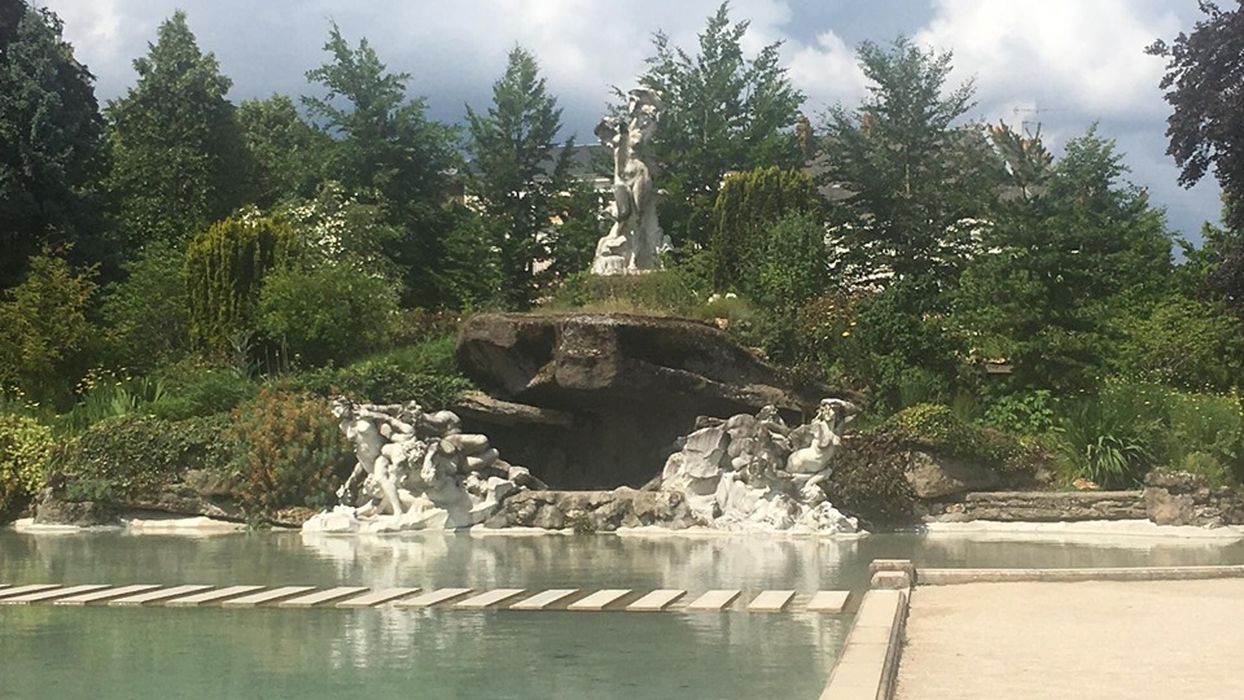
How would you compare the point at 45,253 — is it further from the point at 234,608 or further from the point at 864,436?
the point at 234,608

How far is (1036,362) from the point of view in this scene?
22.1 meters

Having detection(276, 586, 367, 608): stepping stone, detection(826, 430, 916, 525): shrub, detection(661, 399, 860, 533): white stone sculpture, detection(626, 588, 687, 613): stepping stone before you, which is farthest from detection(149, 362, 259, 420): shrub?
detection(626, 588, 687, 613): stepping stone

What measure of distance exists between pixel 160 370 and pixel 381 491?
8.73 meters

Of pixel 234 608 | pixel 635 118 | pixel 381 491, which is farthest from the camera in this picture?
pixel 635 118

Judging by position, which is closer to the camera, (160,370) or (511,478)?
(511,478)

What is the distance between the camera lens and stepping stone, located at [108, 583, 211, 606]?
10.0 m

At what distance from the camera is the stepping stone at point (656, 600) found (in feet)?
31.3

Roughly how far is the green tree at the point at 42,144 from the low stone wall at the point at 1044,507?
21.0 metres

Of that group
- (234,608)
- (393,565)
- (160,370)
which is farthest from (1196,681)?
(160,370)

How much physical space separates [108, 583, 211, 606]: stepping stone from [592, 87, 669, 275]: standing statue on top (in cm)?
1433

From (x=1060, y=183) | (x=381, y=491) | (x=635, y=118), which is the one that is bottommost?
(x=381, y=491)

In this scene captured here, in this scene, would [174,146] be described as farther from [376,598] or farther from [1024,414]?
[376,598]

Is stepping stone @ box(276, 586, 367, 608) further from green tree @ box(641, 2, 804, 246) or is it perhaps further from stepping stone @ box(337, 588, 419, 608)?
green tree @ box(641, 2, 804, 246)

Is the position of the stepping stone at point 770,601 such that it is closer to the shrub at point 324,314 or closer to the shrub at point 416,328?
the shrub at point 324,314
